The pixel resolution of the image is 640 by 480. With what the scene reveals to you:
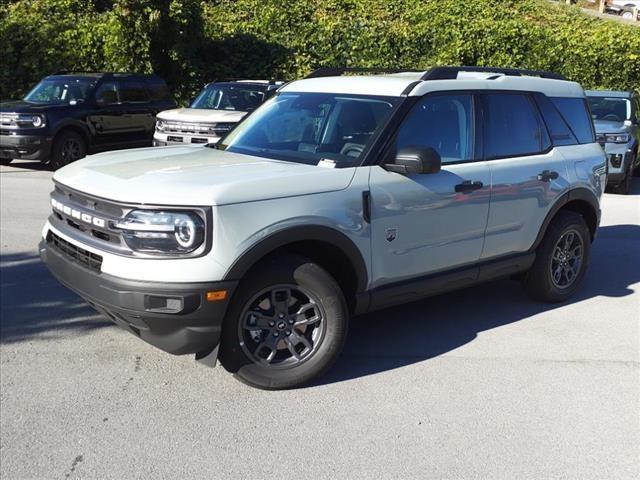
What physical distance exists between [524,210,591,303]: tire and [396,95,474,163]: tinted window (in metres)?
1.27

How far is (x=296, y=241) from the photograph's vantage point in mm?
3883

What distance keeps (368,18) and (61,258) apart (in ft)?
58.3

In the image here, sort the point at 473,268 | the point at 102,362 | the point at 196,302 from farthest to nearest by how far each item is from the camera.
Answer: the point at 473,268 → the point at 102,362 → the point at 196,302

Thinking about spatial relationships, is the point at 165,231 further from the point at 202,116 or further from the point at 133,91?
the point at 133,91

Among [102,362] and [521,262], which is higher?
[521,262]

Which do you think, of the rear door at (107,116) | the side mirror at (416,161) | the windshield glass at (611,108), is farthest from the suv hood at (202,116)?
the side mirror at (416,161)

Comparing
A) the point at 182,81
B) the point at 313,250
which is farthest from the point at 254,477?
the point at 182,81

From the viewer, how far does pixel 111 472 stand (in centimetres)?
313

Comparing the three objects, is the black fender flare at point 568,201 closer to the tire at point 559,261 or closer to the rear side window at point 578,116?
the tire at point 559,261

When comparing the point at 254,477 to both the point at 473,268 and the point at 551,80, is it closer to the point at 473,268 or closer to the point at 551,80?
the point at 473,268

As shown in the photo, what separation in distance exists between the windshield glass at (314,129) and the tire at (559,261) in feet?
6.70

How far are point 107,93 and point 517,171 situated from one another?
10.1 metres

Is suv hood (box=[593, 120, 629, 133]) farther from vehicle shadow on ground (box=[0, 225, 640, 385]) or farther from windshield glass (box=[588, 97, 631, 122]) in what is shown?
vehicle shadow on ground (box=[0, 225, 640, 385])

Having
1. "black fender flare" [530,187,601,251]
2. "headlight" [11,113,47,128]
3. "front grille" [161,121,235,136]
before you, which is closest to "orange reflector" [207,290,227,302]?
"black fender flare" [530,187,601,251]
